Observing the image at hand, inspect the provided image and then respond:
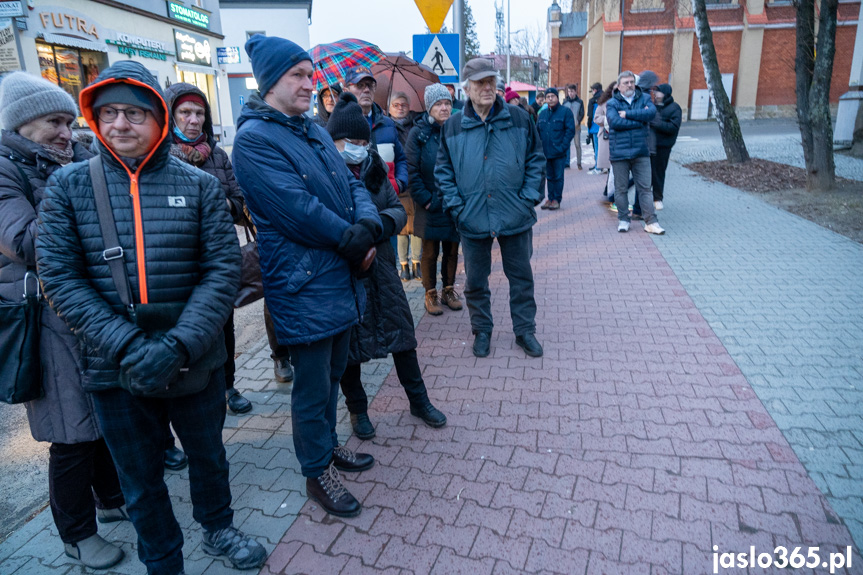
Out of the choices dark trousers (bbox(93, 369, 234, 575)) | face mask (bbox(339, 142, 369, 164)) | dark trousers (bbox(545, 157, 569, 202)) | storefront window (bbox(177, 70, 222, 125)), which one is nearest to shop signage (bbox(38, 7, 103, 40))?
storefront window (bbox(177, 70, 222, 125))

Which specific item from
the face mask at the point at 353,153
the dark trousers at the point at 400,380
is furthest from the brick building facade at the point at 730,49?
the dark trousers at the point at 400,380

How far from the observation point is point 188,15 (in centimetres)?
2267

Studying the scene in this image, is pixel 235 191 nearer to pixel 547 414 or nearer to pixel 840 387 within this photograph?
pixel 547 414

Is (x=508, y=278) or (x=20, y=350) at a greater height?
(x=20, y=350)

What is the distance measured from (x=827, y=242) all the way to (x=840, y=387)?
4331 millimetres

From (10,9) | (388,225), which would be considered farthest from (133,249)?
(10,9)

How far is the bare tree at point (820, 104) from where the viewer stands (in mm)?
10055

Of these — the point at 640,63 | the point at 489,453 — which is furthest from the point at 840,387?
the point at 640,63

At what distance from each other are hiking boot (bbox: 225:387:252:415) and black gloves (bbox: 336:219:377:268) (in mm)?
1815

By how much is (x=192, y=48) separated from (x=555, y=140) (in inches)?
719

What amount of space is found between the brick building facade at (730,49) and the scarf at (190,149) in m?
34.5

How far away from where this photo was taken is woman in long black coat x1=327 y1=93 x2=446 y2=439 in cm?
339

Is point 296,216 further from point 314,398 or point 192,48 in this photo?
point 192,48

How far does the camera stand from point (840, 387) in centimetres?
393
